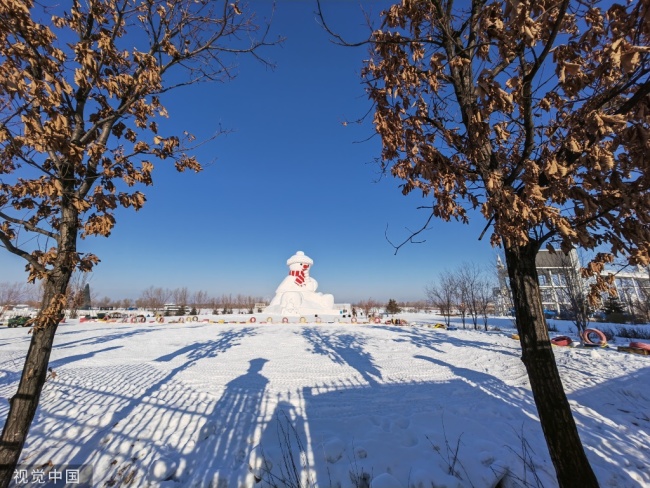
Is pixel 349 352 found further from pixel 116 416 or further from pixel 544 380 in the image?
pixel 544 380

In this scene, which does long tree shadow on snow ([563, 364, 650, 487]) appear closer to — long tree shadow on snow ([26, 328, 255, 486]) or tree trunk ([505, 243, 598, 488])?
tree trunk ([505, 243, 598, 488])

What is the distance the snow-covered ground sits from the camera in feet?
12.7

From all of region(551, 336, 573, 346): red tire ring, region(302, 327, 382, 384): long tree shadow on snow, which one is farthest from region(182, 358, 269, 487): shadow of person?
region(551, 336, 573, 346): red tire ring

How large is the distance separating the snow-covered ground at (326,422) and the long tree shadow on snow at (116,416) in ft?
0.09

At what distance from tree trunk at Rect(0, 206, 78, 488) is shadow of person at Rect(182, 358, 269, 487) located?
6.27ft

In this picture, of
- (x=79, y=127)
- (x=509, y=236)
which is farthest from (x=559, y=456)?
(x=79, y=127)

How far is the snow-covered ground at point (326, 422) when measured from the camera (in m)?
3.88

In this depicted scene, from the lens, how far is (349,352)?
12.5 metres

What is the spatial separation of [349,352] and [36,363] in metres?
10.8

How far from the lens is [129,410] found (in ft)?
19.2

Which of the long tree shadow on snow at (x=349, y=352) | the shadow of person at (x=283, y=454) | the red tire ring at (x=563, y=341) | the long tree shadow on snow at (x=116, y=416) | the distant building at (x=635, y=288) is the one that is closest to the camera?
the shadow of person at (x=283, y=454)

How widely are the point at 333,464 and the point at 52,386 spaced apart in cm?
769

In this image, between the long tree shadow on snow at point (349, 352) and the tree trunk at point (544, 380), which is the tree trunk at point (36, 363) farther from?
the long tree shadow on snow at point (349, 352)

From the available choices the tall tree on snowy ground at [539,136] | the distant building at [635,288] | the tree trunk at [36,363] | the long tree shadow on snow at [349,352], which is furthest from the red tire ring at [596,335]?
the tree trunk at [36,363]
